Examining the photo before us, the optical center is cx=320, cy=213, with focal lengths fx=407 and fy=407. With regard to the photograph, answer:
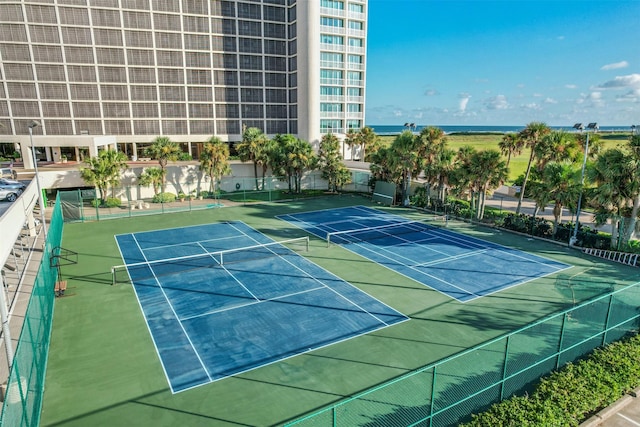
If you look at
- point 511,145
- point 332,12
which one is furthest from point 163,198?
point 332,12

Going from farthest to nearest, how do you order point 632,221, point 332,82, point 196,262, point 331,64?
point 332,82 < point 331,64 < point 632,221 < point 196,262

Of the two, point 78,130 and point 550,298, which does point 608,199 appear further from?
point 78,130

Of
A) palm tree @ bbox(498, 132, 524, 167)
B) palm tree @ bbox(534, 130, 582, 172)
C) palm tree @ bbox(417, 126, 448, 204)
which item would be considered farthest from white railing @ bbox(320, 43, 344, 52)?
palm tree @ bbox(534, 130, 582, 172)

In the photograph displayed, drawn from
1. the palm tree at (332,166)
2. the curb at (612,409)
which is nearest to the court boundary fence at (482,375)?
the curb at (612,409)

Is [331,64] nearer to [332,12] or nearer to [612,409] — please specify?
[332,12]

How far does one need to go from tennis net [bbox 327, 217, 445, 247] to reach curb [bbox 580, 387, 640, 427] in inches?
727

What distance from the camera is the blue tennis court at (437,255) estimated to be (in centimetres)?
2197

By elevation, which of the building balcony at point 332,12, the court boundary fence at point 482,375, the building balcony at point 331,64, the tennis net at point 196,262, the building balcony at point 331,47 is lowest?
the tennis net at point 196,262

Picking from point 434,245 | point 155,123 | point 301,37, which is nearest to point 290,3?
point 301,37

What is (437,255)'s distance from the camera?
26.6 metres

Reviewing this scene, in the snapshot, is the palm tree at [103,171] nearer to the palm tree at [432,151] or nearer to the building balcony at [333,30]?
the palm tree at [432,151]

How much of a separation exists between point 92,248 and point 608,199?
33880 millimetres

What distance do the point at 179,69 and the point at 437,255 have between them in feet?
191

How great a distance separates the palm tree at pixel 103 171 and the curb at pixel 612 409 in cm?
4143
